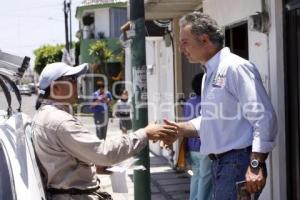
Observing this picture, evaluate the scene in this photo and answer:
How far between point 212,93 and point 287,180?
168 cm

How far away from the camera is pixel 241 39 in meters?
6.27

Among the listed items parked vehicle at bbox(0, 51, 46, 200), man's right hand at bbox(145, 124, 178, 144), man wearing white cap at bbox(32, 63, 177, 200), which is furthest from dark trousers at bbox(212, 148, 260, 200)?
parked vehicle at bbox(0, 51, 46, 200)

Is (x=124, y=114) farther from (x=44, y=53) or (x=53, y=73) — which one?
(x=44, y=53)

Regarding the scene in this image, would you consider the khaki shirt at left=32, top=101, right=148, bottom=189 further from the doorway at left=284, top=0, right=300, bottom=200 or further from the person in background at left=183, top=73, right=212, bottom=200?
the person in background at left=183, top=73, right=212, bottom=200

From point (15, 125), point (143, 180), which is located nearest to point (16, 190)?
point (15, 125)

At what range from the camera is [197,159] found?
6.30 meters

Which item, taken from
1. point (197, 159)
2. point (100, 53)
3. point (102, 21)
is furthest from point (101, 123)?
point (102, 21)

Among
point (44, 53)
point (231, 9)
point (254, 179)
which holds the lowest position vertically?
point (254, 179)

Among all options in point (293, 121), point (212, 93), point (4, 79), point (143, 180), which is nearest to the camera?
point (4, 79)

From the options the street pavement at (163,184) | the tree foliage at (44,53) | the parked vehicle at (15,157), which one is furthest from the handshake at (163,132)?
the tree foliage at (44,53)

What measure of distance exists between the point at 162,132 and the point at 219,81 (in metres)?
0.53

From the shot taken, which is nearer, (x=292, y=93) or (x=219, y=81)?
(x=219, y=81)

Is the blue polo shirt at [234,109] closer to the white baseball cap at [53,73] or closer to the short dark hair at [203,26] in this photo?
the short dark hair at [203,26]

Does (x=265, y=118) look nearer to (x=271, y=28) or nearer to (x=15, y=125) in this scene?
(x=15, y=125)
